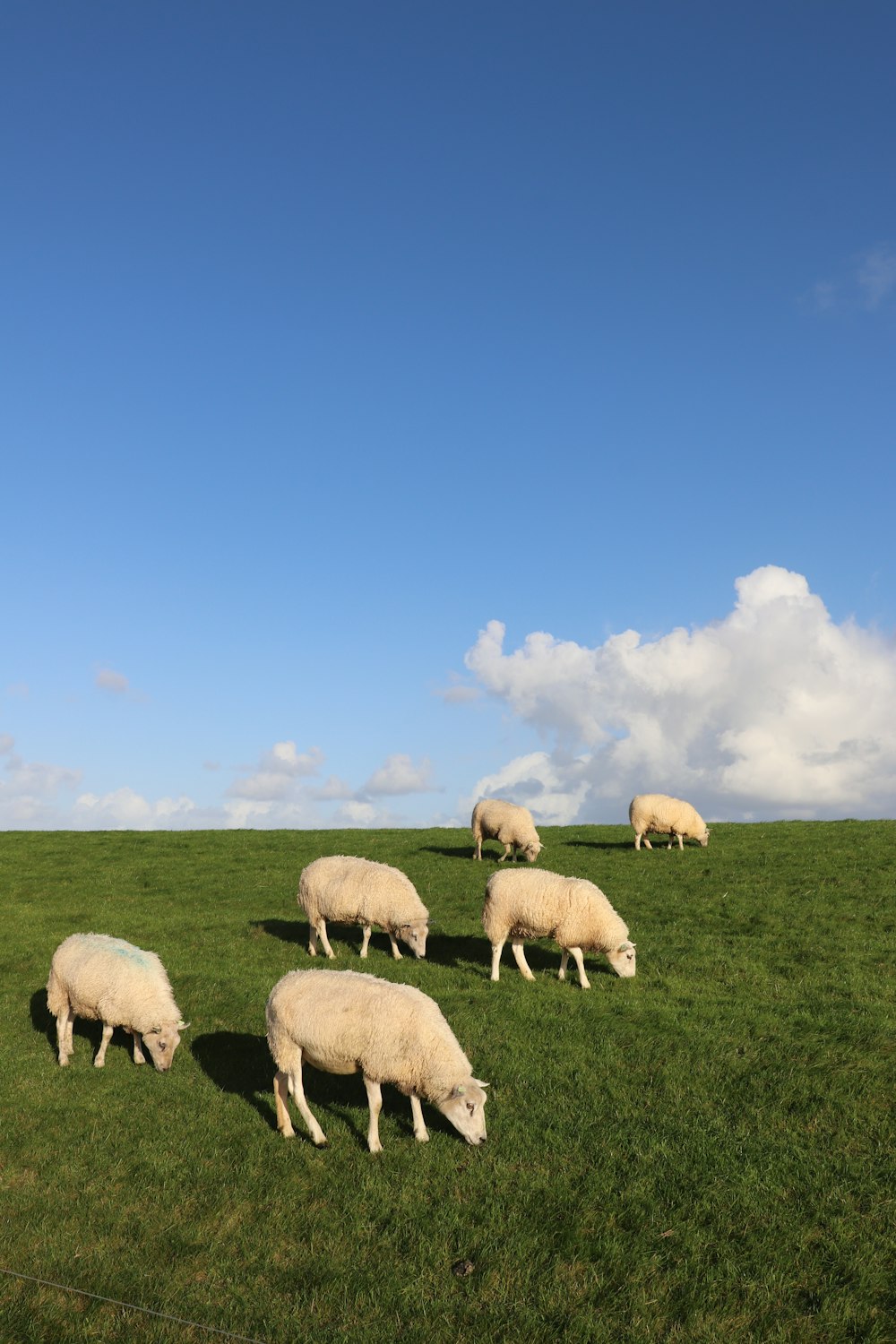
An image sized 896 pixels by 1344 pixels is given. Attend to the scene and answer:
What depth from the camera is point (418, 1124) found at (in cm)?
1062

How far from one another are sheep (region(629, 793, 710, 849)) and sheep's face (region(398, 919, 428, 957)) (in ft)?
52.3

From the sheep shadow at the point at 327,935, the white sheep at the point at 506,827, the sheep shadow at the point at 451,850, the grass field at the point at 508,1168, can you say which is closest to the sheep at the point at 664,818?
the white sheep at the point at 506,827

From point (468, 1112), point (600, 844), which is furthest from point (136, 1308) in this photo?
point (600, 844)

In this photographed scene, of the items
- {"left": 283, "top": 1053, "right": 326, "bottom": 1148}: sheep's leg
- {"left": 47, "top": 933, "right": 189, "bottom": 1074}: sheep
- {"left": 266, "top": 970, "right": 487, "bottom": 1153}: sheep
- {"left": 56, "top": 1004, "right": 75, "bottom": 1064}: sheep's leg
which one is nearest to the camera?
{"left": 266, "top": 970, "right": 487, "bottom": 1153}: sheep

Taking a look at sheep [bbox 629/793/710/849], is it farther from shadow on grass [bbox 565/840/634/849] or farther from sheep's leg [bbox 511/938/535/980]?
sheep's leg [bbox 511/938/535/980]

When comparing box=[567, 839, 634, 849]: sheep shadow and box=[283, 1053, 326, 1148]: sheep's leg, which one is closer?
box=[283, 1053, 326, 1148]: sheep's leg

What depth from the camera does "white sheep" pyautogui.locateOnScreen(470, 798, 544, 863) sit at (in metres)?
29.8

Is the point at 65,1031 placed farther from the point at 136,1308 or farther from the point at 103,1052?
the point at 136,1308

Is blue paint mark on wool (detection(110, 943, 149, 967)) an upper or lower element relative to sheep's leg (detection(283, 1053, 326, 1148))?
upper

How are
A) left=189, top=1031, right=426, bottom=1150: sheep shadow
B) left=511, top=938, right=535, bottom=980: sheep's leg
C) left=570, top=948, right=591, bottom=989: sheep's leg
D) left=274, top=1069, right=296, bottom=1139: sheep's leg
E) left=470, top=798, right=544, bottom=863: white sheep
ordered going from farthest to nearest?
1. left=470, top=798, right=544, bottom=863: white sheep
2. left=511, top=938, right=535, bottom=980: sheep's leg
3. left=570, top=948, right=591, bottom=989: sheep's leg
4. left=189, top=1031, right=426, bottom=1150: sheep shadow
5. left=274, top=1069, right=296, bottom=1139: sheep's leg

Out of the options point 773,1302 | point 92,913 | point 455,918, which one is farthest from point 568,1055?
point 92,913

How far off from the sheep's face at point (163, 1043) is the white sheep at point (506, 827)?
17.2 metres

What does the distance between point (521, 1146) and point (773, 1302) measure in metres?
3.29

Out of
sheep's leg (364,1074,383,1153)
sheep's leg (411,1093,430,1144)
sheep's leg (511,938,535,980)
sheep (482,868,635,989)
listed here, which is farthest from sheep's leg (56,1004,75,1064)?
sheep's leg (511,938,535,980)
